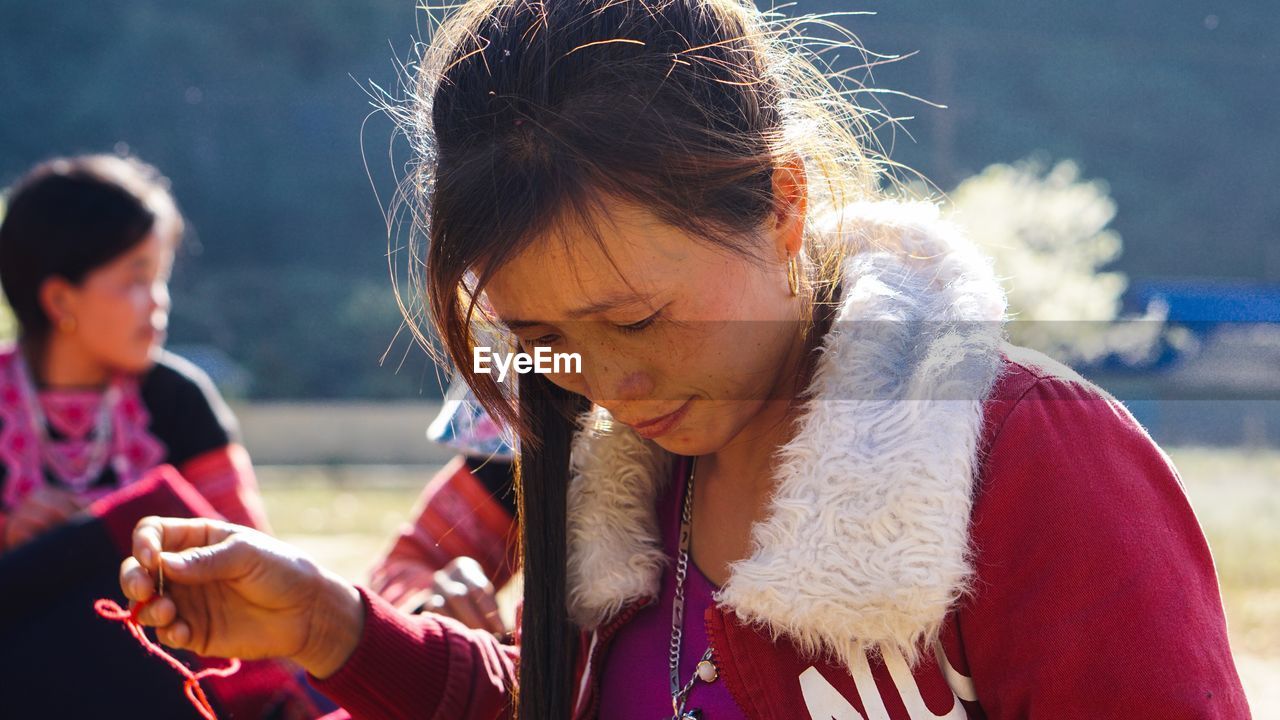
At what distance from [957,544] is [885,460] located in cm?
11

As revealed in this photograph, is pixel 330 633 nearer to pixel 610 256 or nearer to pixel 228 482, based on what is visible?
pixel 610 256

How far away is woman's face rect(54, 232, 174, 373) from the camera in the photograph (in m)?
2.59

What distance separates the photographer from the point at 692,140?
1062mm

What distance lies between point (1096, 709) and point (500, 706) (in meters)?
0.76

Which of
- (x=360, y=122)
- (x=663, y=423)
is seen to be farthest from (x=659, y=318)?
(x=360, y=122)

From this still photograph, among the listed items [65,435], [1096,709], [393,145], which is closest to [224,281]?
[65,435]

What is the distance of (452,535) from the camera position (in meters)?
1.85

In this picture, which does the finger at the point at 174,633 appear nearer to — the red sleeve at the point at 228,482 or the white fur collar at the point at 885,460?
the white fur collar at the point at 885,460

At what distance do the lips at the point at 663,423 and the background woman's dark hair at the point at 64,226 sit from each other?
76.8 inches

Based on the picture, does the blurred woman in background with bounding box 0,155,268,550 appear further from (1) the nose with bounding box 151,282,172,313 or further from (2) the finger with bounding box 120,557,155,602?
(2) the finger with bounding box 120,557,155,602

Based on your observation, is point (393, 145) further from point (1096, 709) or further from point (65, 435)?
point (65, 435)

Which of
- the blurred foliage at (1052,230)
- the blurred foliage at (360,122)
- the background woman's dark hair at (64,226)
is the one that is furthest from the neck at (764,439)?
the blurred foliage at (1052,230)

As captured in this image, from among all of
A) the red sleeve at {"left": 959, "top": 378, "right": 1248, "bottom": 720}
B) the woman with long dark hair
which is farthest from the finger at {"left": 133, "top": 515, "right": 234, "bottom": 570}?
the red sleeve at {"left": 959, "top": 378, "right": 1248, "bottom": 720}

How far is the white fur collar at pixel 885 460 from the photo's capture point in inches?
39.0
